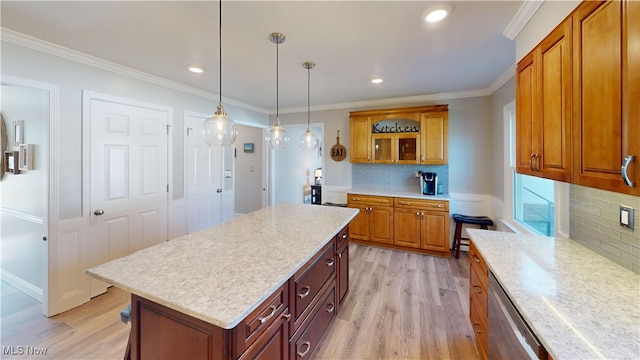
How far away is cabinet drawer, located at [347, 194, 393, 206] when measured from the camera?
3.97m

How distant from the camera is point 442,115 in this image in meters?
3.82

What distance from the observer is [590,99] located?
1089 millimetres

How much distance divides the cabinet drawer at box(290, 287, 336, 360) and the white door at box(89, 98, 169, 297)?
2.51 metres

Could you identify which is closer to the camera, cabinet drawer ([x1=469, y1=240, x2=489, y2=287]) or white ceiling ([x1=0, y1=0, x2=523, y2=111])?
cabinet drawer ([x1=469, y1=240, x2=489, y2=287])

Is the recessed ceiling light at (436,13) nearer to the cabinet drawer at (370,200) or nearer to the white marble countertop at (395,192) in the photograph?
the white marble countertop at (395,192)

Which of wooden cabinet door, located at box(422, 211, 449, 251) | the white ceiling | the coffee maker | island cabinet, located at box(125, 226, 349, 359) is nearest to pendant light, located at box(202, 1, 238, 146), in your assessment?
the white ceiling

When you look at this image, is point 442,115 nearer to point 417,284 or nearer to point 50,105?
point 417,284

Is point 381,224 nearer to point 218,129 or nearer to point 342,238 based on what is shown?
point 342,238

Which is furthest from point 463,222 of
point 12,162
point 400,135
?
point 12,162

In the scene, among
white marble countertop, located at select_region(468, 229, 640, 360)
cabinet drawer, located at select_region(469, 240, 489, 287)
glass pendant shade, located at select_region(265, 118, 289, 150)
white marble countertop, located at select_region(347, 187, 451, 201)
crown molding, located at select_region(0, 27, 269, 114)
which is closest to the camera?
white marble countertop, located at select_region(468, 229, 640, 360)

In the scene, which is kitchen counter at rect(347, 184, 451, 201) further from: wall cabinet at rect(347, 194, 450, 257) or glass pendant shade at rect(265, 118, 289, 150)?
glass pendant shade at rect(265, 118, 289, 150)

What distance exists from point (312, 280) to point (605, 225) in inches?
68.8

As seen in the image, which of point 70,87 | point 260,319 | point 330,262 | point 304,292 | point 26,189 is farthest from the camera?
point 26,189

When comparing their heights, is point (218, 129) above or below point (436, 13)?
below
